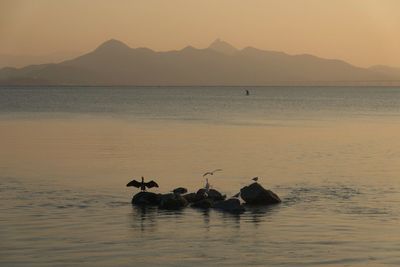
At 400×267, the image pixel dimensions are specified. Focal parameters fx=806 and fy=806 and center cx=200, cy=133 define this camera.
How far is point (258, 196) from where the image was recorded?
32.4 meters

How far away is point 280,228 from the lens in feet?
89.6

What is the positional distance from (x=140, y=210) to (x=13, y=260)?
31.3 feet

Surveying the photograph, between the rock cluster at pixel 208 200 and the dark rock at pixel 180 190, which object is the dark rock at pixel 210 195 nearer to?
the rock cluster at pixel 208 200

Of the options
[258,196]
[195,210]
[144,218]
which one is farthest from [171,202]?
[258,196]

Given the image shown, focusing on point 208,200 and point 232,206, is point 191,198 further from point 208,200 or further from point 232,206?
point 232,206

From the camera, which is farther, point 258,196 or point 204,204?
point 258,196

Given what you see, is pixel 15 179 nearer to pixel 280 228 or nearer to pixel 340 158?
pixel 280 228

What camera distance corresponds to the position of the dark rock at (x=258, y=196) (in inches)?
1275

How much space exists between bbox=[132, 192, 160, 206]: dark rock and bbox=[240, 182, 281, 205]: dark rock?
3.55 m

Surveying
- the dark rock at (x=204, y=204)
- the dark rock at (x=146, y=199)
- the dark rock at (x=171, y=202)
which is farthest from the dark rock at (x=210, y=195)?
the dark rock at (x=146, y=199)

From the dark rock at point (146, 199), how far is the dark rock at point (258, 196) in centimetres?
355

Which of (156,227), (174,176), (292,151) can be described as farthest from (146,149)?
(156,227)

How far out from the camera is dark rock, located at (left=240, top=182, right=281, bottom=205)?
106 feet

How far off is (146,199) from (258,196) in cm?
450
